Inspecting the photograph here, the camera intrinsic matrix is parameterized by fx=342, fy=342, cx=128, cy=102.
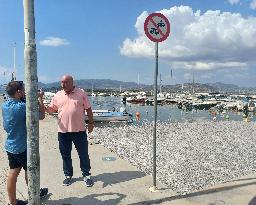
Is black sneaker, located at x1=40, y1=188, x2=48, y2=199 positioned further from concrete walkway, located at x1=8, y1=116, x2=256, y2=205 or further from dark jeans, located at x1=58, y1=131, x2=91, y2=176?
dark jeans, located at x1=58, y1=131, x2=91, y2=176

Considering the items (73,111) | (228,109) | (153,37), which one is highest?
(153,37)

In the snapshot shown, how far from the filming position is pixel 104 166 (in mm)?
8125

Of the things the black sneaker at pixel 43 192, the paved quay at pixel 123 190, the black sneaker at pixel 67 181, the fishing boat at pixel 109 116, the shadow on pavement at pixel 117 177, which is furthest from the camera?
the fishing boat at pixel 109 116

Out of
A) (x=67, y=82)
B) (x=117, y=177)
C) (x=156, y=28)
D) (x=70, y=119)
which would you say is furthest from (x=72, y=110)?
(x=156, y=28)

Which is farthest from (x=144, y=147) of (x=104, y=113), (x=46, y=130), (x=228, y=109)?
(x=228, y=109)

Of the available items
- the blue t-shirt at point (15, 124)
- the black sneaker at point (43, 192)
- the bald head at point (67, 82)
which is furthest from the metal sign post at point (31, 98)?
the bald head at point (67, 82)

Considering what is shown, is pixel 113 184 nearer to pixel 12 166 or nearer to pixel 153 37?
pixel 12 166

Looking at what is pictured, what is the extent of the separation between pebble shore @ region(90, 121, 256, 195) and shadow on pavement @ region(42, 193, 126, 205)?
1232 millimetres

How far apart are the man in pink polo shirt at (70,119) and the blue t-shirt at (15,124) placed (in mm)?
1315

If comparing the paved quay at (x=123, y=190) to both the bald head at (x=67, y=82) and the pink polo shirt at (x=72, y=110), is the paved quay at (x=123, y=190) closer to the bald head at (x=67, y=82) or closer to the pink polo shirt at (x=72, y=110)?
the pink polo shirt at (x=72, y=110)

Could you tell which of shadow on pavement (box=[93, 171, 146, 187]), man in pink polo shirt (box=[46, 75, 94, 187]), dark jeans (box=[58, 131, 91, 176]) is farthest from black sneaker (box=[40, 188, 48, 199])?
shadow on pavement (box=[93, 171, 146, 187])

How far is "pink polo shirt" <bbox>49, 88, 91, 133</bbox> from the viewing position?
6.48 metres

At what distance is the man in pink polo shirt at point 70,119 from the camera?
21.3 ft

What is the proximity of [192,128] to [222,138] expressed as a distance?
298cm
